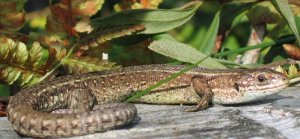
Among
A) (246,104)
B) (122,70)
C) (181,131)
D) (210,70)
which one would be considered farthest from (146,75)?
(181,131)

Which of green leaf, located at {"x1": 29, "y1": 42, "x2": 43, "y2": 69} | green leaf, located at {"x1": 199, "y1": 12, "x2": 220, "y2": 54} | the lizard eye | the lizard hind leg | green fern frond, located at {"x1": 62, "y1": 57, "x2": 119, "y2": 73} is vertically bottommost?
the lizard hind leg

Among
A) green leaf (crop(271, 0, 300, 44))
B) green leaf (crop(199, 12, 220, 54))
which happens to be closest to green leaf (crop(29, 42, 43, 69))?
green leaf (crop(199, 12, 220, 54))

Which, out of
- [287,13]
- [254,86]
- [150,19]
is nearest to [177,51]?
[150,19]

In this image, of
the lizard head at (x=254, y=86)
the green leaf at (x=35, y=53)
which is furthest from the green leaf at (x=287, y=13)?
the green leaf at (x=35, y=53)

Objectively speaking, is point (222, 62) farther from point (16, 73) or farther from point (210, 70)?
point (16, 73)

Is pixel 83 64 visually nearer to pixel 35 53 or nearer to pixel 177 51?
pixel 35 53

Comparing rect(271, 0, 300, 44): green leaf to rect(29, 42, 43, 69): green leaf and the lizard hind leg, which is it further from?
rect(29, 42, 43, 69): green leaf

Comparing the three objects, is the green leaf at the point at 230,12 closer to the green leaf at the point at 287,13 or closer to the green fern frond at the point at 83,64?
the green leaf at the point at 287,13
